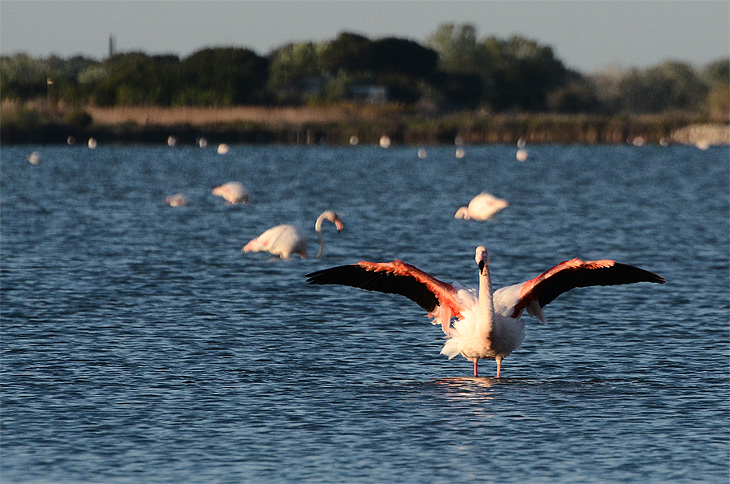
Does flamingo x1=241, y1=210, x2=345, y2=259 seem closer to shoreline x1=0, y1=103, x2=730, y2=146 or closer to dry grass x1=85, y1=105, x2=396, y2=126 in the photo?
shoreline x1=0, y1=103, x2=730, y2=146

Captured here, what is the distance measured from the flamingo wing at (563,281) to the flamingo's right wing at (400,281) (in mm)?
492

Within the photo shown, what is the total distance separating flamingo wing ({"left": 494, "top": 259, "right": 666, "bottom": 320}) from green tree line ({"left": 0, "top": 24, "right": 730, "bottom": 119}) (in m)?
39.5

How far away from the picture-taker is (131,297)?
15.8 m

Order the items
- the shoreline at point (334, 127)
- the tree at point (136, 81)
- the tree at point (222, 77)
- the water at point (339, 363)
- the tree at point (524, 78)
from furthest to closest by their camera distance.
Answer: the tree at point (524, 78) → the tree at point (222, 77) → the tree at point (136, 81) → the shoreline at point (334, 127) → the water at point (339, 363)

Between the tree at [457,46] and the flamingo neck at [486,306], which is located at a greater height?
the tree at [457,46]

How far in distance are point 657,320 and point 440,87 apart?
292 feet

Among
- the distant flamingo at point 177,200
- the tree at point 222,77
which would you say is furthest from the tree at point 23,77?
the distant flamingo at point 177,200

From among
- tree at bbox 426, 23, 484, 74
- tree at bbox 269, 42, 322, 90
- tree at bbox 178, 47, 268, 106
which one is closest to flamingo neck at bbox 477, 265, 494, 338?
tree at bbox 178, 47, 268, 106

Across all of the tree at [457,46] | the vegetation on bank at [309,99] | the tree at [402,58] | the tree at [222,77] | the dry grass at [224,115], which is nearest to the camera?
the vegetation on bank at [309,99]

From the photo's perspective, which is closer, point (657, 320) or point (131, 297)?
point (657, 320)

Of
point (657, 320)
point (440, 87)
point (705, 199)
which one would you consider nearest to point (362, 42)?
point (440, 87)

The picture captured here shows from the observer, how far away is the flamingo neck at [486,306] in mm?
10531

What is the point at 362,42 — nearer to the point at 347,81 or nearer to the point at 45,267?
the point at 347,81

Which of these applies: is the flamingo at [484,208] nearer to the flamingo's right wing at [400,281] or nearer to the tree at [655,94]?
the flamingo's right wing at [400,281]
